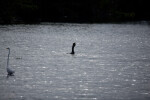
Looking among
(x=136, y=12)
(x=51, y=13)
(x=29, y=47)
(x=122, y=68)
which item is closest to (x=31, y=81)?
(x=122, y=68)

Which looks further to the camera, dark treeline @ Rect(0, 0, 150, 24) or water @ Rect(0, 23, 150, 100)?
dark treeline @ Rect(0, 0, 150, 24)

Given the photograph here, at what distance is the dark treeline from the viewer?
359 ft

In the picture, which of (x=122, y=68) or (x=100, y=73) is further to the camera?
(x=122, y=68)

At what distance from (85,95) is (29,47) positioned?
84.5 ft

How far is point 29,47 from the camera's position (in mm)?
48000

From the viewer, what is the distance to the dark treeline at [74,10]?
10954 centimetres

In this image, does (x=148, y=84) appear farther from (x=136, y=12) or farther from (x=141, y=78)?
(x=136, y=12)

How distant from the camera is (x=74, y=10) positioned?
138 m

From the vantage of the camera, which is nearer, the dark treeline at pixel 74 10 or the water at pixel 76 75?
the water at pixel 76 75

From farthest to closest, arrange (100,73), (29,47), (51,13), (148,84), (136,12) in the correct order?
(136,12), (51,13), (29,47), (100,73), (148,84)

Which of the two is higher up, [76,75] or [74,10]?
[74,10]

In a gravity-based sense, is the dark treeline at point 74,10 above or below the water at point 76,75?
above

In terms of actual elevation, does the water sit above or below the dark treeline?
below

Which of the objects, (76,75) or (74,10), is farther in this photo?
(74,10)
